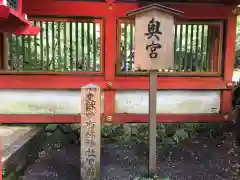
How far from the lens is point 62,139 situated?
21.1ft

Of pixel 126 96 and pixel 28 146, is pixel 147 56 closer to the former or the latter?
pixel 126 96

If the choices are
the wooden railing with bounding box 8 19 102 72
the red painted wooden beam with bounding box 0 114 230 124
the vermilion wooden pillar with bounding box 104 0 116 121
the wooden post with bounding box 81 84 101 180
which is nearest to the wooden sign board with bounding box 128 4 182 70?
the wooden post with bounding box 81 84 101 180

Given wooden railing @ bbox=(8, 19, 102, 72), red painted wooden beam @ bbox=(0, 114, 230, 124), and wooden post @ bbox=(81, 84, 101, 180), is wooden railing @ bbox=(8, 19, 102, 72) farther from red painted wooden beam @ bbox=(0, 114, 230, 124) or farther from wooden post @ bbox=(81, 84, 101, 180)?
wooden post @ bbox=(81, 84, 101, 180)

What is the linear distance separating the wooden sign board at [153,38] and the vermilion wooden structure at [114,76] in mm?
1637

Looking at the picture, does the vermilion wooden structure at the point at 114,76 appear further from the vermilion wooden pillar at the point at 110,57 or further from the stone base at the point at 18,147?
the stone base at the point at 18,147

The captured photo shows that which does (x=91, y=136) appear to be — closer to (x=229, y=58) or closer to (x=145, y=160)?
(x=145, y=160)

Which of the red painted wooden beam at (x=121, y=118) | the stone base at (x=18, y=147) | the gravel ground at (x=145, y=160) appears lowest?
the gravel ground at (x=145, y=160)

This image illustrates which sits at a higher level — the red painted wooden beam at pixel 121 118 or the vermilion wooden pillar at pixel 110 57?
the vermilion wooden pillar at pixel 110 57

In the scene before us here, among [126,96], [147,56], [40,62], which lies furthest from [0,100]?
[147,56]

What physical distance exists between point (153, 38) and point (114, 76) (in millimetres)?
1899

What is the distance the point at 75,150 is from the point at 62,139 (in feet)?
1.75

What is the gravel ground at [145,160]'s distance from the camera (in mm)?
4961

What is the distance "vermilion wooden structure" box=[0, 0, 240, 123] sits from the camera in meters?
6.21

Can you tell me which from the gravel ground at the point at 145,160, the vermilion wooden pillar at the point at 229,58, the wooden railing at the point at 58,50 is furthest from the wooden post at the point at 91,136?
the vermilion wooden pillar at the point at 229,58
